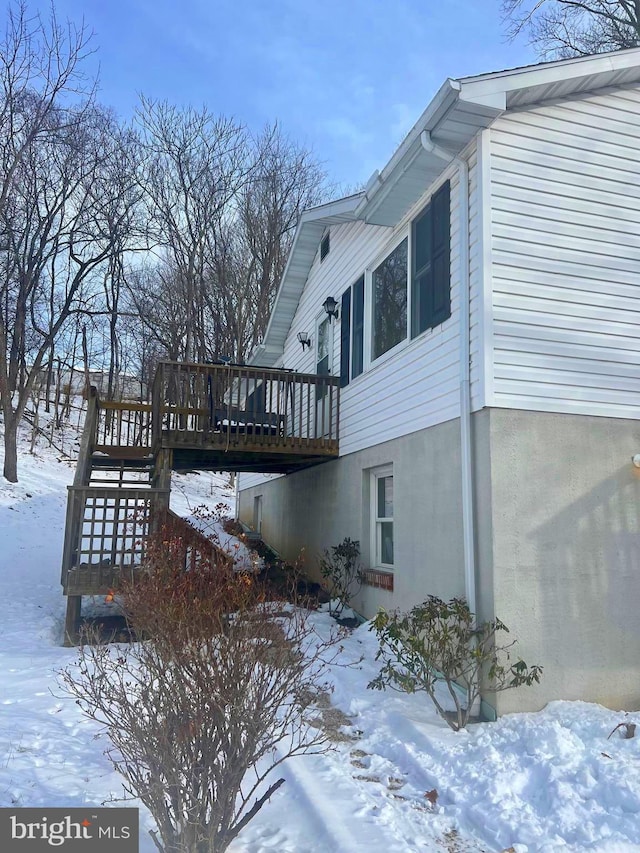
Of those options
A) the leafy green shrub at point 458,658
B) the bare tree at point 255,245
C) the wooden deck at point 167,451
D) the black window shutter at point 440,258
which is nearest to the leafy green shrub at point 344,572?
the wooden deck at point 167,451

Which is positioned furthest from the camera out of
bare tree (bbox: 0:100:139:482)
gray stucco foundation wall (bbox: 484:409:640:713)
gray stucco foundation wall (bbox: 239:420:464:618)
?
bare tree (bbox: 0:100:139:482)

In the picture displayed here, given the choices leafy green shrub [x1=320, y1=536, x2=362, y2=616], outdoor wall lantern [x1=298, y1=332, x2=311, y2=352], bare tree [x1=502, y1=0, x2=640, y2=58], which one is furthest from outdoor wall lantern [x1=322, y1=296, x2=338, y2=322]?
bare tree [x1=502, y1=0, x2=640, y2=58]

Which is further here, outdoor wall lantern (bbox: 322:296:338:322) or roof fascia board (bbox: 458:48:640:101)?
outdoor wall lantern (bbox: 322:296:338:322)

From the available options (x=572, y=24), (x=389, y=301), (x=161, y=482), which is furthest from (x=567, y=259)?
(x=572, y=24)

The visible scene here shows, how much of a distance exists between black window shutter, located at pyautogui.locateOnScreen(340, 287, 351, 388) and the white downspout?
3.45m

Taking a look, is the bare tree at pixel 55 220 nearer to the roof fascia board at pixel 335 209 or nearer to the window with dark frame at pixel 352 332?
the roof fascia board at pixel 335 209

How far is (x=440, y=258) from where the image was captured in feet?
20.8

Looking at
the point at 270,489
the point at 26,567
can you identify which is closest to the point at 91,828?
the point at 26,567

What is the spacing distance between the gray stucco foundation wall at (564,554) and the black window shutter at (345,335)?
164 inches

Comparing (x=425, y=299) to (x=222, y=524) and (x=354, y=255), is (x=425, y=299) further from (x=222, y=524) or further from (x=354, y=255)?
(x=222, y=524)

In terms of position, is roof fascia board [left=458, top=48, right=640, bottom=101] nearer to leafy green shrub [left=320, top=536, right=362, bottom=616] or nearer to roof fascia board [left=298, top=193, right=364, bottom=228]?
roof fascia board [left=298, top=193, right=364, bottom=228]

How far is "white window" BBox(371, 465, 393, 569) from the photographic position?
761 centimetres

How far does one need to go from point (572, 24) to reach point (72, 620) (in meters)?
17.3

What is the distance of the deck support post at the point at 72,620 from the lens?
6852mm
